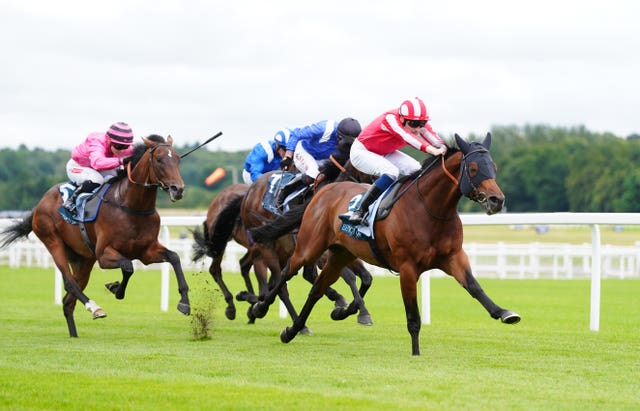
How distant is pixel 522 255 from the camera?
77.9ft

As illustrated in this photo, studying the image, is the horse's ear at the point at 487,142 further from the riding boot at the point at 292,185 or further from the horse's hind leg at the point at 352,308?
the riding boot at the point at 292,185

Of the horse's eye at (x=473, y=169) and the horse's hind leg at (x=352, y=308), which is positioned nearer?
the horse's eye at (x=473, y=169)

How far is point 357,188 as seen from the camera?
887 centimetres

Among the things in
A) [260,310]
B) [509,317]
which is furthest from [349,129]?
[509,317]

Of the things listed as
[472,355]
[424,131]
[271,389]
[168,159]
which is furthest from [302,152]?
[271,389]

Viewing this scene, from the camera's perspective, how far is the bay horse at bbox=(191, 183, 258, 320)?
461 inches

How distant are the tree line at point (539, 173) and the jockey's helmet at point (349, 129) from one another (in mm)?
9489

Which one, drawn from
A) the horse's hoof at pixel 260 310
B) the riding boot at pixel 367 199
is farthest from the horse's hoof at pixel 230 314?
the riding boot at pixel 367 199

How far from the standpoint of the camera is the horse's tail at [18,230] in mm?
11163

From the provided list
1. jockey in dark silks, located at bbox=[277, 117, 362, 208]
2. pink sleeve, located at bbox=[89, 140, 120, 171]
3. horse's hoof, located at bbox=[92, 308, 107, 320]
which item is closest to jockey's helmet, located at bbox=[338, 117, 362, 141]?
jockey in dark silks, located at bbox=[277, 117, 362, 208]

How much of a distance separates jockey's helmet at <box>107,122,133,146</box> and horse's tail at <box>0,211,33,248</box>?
1396 millimetres

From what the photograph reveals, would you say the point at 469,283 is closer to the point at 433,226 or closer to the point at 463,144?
the point at 433,226

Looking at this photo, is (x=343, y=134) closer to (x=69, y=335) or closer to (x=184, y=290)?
(x=184, y=290)

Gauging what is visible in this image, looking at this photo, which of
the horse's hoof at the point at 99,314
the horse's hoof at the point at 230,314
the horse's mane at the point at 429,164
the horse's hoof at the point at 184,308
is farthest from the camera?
the horse's hoof at the point at 230,314
